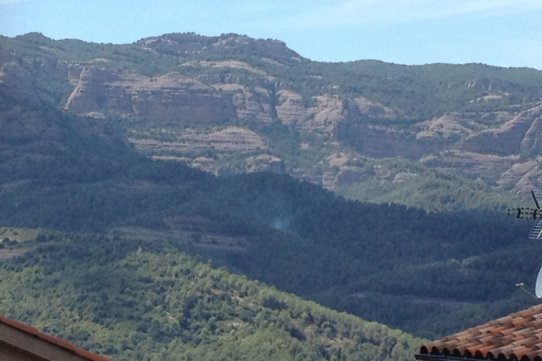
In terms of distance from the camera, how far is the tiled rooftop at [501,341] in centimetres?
1666

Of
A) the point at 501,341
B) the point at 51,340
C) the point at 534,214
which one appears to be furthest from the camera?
the point at 501,341

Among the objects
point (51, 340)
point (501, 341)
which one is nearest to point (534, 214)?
point (501, 341)

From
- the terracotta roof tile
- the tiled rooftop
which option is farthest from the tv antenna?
the terracotta roof tile

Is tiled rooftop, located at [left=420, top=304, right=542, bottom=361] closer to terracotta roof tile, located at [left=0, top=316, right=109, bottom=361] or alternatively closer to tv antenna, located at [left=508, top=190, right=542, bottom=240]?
tv antenna, located at [left=508, top=190, right=542, bottom=240]

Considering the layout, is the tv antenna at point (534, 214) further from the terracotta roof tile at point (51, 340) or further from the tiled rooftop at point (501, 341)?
the terracotta roof tile at point (51, 340)

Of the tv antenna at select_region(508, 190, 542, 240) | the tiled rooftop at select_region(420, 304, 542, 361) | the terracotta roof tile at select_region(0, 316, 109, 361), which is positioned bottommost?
the tiled rooftop at select_region(420, 304, 542, 361)

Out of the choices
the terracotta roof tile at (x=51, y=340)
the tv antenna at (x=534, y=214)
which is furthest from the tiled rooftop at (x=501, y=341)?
the terracotta roof tile at (x=51, y=340)

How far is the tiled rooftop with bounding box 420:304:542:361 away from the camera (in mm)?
16656

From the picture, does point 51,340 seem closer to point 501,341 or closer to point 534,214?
point 501,341

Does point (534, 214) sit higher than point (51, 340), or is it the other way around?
point (534, 214)

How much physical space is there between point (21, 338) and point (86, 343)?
16749 cm

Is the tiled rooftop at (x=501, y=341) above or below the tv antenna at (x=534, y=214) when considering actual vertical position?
below

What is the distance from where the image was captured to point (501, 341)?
1742cm

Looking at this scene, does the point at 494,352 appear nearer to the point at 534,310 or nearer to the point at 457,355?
the point at 457,355
